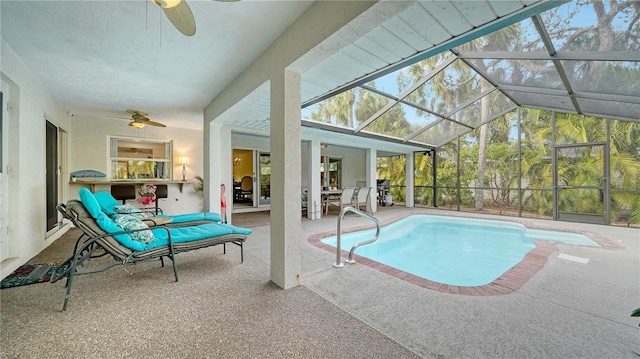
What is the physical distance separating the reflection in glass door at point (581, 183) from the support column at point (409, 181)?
442 cm

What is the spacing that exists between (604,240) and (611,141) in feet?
10.8

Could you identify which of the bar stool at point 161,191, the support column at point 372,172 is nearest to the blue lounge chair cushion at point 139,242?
the bar stool at point 161,191

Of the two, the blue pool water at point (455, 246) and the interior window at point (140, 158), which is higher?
the interior window at point (140, 158)

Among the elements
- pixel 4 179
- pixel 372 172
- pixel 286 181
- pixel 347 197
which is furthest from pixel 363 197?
pixel 4 179

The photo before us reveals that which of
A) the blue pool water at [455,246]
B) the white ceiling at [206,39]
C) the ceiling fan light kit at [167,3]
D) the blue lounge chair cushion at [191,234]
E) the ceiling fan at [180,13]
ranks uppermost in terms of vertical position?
the white ceiling at [206,39]

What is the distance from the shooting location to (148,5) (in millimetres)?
2334

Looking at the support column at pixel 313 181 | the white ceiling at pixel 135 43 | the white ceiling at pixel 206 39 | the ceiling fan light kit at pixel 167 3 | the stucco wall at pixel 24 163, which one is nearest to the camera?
the ceiling fan light kit at pixel 167 3

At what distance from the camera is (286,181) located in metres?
2.67

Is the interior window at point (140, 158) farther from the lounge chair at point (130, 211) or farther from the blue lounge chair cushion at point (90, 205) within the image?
the blue lounge chair cushion at point (90, 205)

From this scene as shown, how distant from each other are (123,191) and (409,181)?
9516 millimetres

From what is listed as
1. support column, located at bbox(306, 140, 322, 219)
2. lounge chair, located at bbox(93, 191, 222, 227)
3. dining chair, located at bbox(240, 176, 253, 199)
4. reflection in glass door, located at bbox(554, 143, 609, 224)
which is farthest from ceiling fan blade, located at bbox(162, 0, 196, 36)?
reflection in glass door, located at bbox(554, 143, 609, 224)

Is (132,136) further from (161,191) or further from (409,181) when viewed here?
(409,181)

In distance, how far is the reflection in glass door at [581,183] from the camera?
21.1 ft

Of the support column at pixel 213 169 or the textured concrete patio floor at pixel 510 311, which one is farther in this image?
the support column at pixel 213 169
